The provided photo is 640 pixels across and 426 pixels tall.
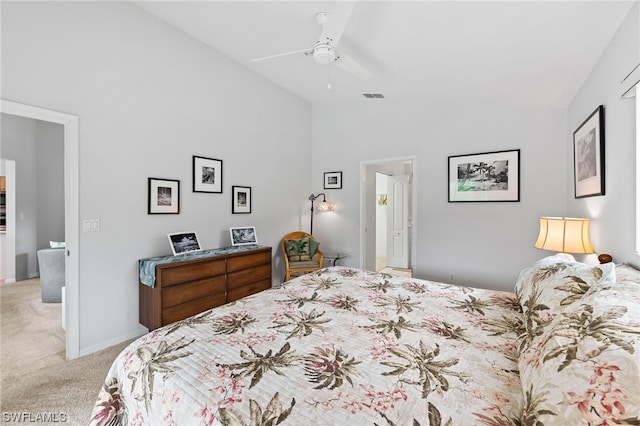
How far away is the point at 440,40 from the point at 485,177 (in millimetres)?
1873

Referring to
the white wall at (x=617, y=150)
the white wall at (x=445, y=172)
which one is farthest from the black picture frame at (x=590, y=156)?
the white wall at (x=445, y=172)

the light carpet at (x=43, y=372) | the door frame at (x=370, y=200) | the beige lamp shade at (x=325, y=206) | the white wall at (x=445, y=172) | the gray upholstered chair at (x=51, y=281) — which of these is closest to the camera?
the light carpet at (x=43, y=372)

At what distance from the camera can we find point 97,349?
2533mm

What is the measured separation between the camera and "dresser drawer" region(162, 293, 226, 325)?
263 centimetres

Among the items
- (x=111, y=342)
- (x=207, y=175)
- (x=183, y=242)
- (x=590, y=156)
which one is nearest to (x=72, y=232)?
(x=183, y=242)

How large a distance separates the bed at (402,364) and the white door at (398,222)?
461 cm

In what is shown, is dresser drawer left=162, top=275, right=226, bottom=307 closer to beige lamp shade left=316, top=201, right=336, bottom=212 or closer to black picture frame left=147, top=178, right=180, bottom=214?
black picture frame left=147, top=178, right=180, bottom=214

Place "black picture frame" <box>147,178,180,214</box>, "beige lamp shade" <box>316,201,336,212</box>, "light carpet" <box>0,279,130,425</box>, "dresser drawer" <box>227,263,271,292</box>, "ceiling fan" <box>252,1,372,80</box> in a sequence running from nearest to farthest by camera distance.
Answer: "light carpet" <box>0,279,130,425</box> < "ceiling fan" <box>252,1,372,80</box> < "black picture frame" <box>147,178,180,214</box> < "dresser drawer" <box>227,263,271,292</box> < "beige lamp shade" <box>316,201,336,212</box>

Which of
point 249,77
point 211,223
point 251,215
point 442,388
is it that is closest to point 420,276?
point 251,215

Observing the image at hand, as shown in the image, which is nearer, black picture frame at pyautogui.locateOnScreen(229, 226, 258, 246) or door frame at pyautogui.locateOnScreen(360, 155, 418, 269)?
black picture frame at pyautogui.locateOnScreen(229, 226, 258, 246)

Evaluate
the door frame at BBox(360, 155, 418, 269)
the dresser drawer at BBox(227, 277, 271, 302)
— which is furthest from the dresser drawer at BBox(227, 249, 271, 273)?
the door frame at BBox(360, 155, 418, 269)

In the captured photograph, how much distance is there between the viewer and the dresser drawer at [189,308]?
2.63 metres

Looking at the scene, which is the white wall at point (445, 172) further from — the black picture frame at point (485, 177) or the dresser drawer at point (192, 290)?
the dresser drawer at point (192, 290)

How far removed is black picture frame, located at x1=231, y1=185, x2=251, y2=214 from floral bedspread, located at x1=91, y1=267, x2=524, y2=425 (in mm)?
2287
